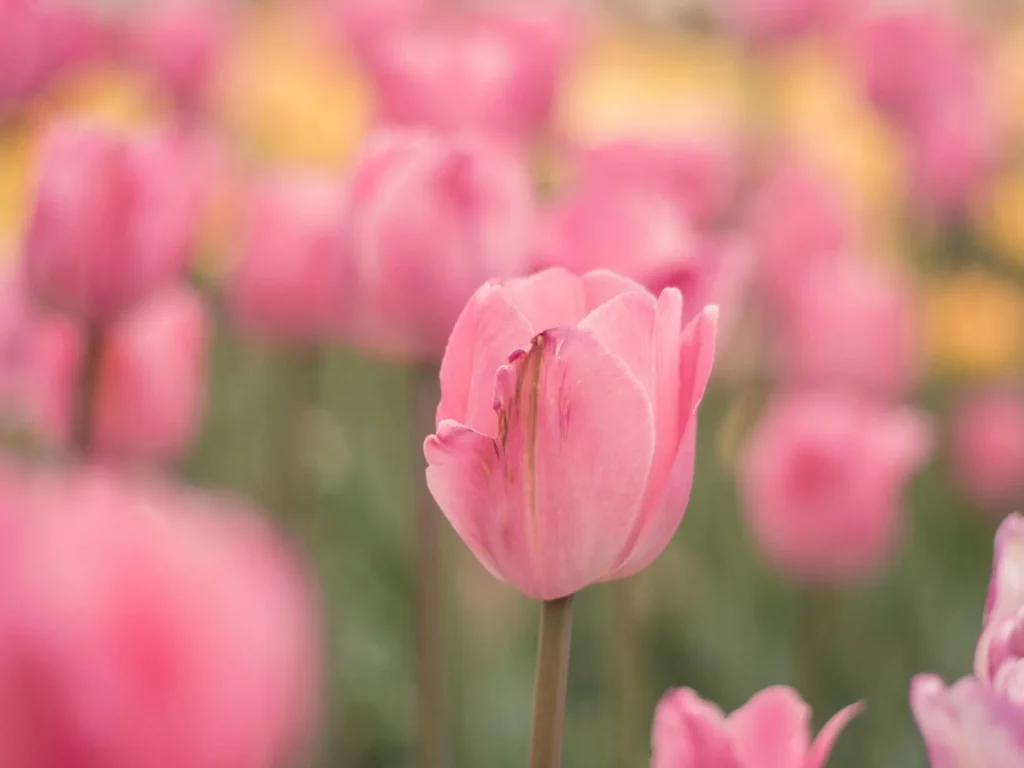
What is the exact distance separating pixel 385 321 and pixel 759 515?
16.7 inches

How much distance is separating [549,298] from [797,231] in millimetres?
714

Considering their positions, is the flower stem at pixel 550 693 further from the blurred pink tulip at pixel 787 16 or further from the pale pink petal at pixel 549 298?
the blurred pink tulip at pixel 787 16

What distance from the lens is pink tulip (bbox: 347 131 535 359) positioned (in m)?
0.54

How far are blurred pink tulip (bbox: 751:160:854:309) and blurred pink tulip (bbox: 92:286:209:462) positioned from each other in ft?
1.78

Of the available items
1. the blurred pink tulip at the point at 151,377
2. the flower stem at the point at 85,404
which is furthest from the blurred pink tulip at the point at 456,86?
the flower stem at the point at 85,404

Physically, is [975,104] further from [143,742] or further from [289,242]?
[143,742]

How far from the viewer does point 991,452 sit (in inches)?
50.0

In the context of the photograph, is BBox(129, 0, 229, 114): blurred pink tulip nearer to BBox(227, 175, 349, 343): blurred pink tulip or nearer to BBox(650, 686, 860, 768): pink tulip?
BBox(227, 175, 349, 343): blurred pink tulip

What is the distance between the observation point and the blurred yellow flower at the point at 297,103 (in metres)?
2.13

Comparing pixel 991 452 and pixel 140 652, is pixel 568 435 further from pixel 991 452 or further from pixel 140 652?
pixel 991 452

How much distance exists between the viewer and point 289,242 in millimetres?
901

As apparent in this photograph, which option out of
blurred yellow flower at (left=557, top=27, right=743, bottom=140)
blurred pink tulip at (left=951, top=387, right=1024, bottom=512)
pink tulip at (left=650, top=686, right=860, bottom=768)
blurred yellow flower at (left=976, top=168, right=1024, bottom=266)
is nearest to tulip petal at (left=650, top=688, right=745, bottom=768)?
pink tulip at (left=650, top=686, right=860, bottom=768)

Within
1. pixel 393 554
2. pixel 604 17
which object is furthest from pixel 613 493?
pixel 604 17

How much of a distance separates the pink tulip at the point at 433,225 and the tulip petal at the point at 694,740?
0.28m
